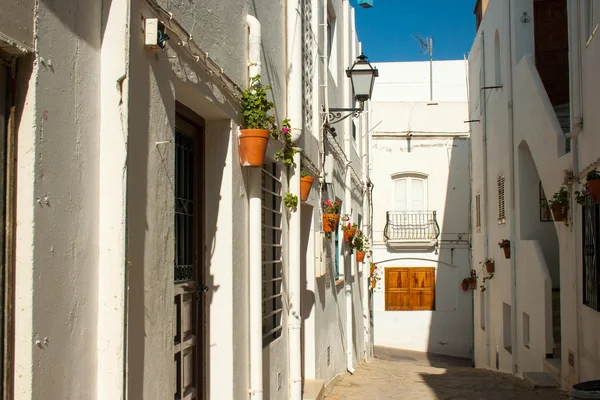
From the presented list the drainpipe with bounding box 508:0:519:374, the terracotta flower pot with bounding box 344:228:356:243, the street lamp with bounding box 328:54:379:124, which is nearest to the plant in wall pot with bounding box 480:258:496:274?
the drainpipe with bounding box 508:0:519:374

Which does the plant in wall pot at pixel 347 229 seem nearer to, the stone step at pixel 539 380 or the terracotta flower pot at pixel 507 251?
the terracotta flower pot at pixel 507 251

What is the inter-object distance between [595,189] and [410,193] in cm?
1559

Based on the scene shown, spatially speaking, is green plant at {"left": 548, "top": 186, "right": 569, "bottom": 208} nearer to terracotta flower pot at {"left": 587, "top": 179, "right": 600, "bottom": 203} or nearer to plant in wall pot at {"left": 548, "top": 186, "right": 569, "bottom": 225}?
plant in wall pot at {"left": 548, "top": 186, "right": 569, "bottom": 225}

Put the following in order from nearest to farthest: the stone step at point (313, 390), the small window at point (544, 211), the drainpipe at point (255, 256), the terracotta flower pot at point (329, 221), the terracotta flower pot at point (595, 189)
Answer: the drainpipe at point (255, 256) → the terracotta flower pot at point (595, 189) → the stone step at point (313, 390) → the terracotta flower pot at point (329, 221) → the small window at point (544, 211)

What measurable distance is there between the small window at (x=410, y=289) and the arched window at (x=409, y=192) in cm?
208

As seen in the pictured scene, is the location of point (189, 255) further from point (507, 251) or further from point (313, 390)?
point (507, 251)

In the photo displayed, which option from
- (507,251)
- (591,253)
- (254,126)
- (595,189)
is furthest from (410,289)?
(254,126)

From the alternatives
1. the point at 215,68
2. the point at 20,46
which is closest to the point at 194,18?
the point at 215,68

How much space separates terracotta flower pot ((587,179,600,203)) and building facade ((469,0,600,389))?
71 cm

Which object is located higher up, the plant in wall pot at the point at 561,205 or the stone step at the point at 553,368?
the plant in wall pot at the point at 561,205

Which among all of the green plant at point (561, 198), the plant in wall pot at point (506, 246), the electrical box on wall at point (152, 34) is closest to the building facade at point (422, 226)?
the plant in wall pot at point (506, 246)

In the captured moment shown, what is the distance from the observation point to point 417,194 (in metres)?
23.5

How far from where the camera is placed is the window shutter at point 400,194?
76.8 feet

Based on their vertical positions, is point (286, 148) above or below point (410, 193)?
below
